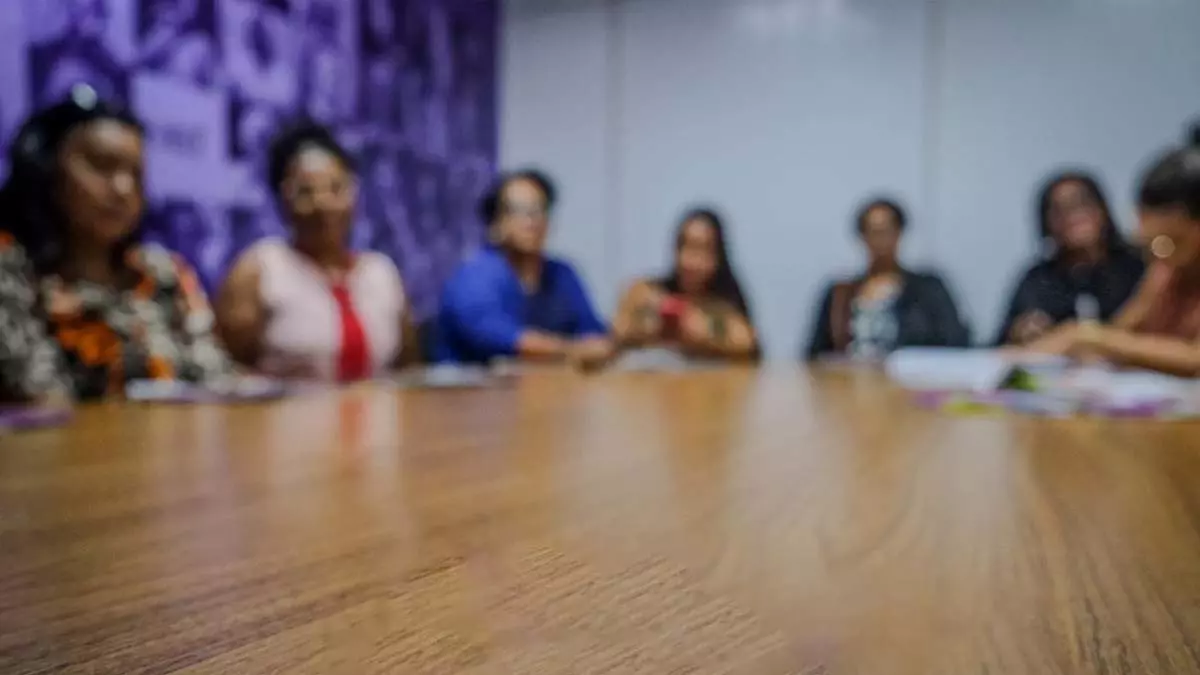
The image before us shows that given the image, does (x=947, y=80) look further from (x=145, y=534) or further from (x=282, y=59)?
(x=145, y=534)

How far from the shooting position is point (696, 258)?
9.04ft

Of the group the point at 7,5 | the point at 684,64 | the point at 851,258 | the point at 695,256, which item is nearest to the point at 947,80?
the point at 851,258

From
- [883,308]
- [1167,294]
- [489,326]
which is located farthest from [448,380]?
[883,308]

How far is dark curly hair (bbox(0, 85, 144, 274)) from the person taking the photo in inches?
59.3

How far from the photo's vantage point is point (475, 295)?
2354 millimetres

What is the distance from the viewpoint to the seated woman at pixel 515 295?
2293 millimetres

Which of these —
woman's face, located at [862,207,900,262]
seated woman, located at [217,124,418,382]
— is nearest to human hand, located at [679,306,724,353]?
seated woman, located at [217,124,418,382]

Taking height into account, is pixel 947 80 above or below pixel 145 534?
above

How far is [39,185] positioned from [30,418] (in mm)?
731

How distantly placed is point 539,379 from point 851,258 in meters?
2.11

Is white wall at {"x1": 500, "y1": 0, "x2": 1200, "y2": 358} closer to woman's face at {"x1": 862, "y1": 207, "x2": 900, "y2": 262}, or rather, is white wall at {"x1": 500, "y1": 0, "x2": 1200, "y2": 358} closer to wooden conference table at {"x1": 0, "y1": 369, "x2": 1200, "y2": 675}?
woman's face at {"x1": 862, "y1": 207, "x2": 900, "y2": 262}

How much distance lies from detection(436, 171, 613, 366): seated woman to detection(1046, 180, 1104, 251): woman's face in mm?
1282

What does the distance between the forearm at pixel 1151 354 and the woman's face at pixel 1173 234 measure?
0.74ft

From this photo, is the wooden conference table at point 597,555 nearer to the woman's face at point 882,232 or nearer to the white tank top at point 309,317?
the white tank top at point 309,317
